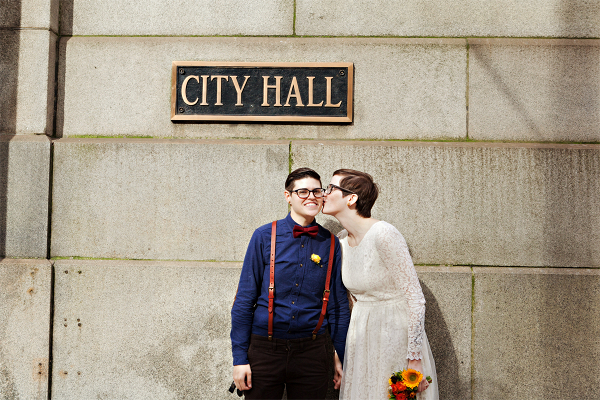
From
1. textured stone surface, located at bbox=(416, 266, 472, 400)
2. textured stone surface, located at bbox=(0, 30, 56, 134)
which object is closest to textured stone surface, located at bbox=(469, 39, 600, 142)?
textured stone surface, located at bbox=(416, 266, 472, 400)

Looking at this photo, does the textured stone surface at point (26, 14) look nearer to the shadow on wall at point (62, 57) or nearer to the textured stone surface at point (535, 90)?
the shadow on wall at point (62, 57)

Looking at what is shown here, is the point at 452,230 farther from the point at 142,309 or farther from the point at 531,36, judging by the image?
the point at 142,309

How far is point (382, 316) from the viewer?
3107mm

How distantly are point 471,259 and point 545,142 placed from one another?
1.33m

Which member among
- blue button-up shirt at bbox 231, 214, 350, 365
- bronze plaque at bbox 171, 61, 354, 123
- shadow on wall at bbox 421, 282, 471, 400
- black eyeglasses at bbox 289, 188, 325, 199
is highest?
bronze plaque at bbox 171, 61, 354, 123

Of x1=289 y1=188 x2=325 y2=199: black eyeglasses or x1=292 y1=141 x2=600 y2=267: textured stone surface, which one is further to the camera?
x1=292 y1=141 x2=600 y2=267: textured stone surface

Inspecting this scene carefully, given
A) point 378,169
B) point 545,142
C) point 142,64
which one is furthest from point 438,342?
point 142,64

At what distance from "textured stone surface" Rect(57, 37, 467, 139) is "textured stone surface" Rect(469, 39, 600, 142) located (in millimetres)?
177

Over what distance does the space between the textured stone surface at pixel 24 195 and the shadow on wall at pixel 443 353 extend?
3621mm

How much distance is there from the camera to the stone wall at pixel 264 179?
4031 millimetres

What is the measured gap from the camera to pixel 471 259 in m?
4.09

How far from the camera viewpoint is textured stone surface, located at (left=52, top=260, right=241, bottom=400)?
4078mm

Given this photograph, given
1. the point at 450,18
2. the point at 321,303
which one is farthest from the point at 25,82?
the point at 450,18

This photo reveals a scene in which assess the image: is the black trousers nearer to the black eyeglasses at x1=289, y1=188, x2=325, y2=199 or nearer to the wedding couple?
the wedding couple
